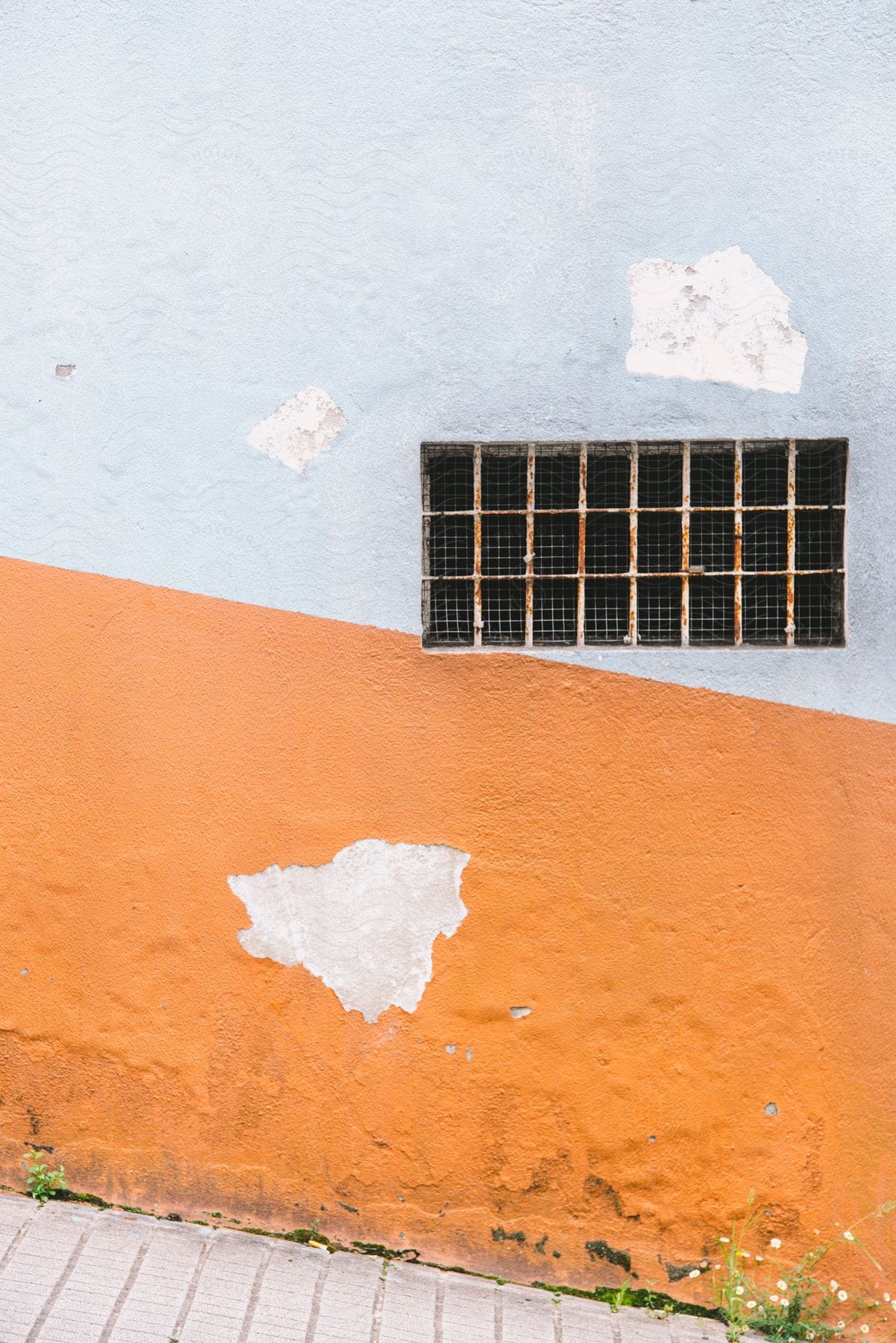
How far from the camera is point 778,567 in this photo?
3.09 m

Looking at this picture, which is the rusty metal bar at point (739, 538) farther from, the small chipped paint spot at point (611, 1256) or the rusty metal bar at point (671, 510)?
the small chipped paint spot at point (611, 1256)

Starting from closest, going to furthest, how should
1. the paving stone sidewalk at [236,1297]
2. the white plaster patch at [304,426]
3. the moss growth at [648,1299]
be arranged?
the paving stone sidewalk at [236,1297]
the white plaster patch at [304,426]
the moss growth at [648,1299]

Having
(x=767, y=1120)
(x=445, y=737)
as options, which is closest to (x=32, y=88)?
(x=445, y=737)

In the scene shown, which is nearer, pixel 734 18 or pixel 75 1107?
pixel 734 18

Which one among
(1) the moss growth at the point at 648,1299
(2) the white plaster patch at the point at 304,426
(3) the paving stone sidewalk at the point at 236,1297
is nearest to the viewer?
(3) the paving stone sidewalk at the point at 236,1297

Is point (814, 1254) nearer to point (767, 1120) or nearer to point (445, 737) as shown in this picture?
point (767, 1120)

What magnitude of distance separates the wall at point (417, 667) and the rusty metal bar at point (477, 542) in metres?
0.09

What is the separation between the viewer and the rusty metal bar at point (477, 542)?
3.01 metres

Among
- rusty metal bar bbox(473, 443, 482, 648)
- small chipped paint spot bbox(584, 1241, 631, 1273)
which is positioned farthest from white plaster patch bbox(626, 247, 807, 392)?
small chipped paint spot bbox(584, 1241, 631, 1273)

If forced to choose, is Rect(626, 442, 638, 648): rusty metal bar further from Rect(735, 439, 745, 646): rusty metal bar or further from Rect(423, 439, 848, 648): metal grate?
Rect(735, 439, 745, 646): rusty metal bar

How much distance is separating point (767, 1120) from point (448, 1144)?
1.00m

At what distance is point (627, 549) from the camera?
3105mm

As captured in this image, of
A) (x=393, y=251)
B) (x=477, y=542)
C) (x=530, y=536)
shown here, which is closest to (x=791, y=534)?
(x=530, y=536)

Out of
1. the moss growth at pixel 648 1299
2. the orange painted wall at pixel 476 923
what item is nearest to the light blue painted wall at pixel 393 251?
the orange painted wall at pixel 476 923
